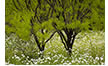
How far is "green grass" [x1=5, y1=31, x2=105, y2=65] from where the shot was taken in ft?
14.3

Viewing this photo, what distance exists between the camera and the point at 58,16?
5.04 metres

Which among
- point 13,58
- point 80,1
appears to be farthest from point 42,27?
Result: point 80,1

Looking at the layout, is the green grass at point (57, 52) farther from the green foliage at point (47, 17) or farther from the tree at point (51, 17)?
the tree at point (51, 17)

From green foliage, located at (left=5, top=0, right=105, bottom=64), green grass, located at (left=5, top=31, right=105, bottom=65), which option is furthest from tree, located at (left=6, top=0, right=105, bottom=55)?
green grass, located at (left=5, top=31, right=105, bottom=65)

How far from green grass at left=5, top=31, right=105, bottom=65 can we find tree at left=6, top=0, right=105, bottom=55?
29 cm

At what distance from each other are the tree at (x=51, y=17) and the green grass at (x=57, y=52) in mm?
287

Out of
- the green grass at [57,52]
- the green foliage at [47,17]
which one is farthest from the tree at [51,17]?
the green grass at [57,52]

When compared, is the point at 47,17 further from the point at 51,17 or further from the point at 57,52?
the point at 57,52

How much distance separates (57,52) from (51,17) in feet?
4.94

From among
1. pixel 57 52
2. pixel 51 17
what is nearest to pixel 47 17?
pixel 51 17

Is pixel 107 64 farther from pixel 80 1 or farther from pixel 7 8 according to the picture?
pixel 7 8
